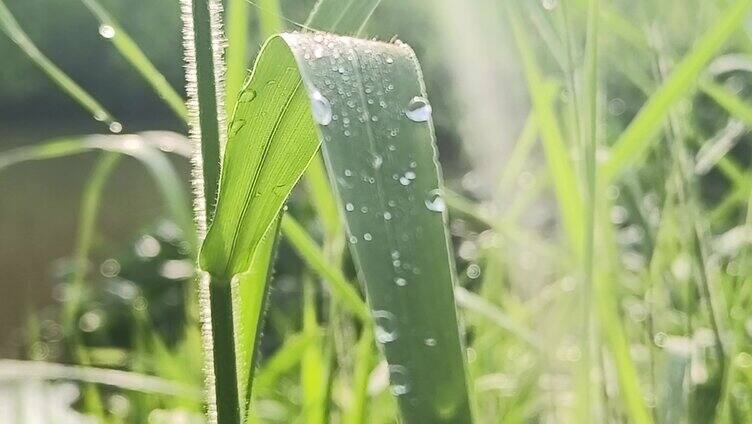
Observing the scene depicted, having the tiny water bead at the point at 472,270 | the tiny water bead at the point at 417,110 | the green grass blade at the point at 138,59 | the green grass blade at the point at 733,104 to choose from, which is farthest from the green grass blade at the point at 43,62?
the tiny water bead at the point at 472,270

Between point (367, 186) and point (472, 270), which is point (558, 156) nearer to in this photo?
point (367, 186)

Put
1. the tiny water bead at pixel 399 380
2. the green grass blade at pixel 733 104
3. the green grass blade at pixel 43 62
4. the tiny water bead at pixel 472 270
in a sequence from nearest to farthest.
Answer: the tiny water bead at pixel 399 380, the green grass blade at pixel 43 62, the green grass blade at pixel 733 104, the tiny water bead at pixel 472 270

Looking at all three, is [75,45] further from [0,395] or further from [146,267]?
[0,395]

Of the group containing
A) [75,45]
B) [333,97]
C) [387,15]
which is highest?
[75,45]

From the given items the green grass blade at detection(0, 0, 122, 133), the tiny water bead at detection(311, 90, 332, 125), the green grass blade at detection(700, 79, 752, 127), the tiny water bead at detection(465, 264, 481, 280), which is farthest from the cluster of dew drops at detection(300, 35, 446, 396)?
the tiny water bead at detection(465, 264, 481, 280)

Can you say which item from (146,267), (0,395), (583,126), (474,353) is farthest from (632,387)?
(146,267)

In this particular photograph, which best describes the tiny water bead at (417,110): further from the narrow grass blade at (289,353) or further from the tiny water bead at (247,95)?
the narrow grass blade at (289,353)

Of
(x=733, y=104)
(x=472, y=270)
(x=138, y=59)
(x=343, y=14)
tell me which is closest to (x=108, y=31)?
(x=138, y=59)
